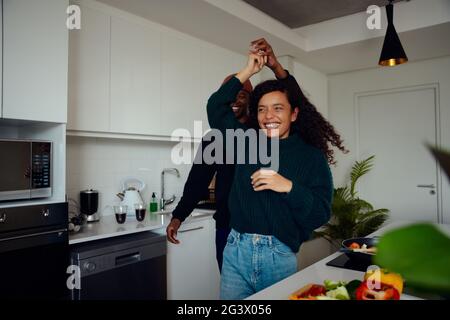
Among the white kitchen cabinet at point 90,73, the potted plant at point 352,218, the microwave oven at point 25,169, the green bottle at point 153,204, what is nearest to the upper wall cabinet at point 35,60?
the microwave oven at point 25,169

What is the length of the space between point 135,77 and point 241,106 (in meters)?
1.08

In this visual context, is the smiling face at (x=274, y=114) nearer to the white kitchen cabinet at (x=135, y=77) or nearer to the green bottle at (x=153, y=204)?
the white kitchen cabinet at (x=135, y=77)

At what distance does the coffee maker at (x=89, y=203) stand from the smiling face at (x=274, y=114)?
1.41 m

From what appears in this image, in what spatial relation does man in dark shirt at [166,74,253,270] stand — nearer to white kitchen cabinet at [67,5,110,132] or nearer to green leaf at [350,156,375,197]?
→ white kitchen cabinet at [67,5,110,132]

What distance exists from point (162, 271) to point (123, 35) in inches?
63.0

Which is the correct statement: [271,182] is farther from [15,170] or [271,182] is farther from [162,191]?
[162,191]

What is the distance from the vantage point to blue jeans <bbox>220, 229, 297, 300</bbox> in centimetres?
129

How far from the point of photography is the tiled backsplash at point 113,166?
2.51 m

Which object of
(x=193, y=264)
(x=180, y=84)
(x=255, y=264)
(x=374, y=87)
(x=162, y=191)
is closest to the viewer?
(x=255, y=264)

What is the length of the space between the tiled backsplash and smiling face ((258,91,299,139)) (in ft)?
5.10

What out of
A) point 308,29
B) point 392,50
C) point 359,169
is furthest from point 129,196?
point 359,169

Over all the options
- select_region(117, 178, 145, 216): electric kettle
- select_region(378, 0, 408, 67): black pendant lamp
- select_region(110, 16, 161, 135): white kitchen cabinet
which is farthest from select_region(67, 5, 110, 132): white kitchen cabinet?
select_region(378, 0, 408, 67): black pendant lamp

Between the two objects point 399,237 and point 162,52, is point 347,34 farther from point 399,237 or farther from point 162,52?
point 399,237

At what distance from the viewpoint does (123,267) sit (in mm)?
2096
